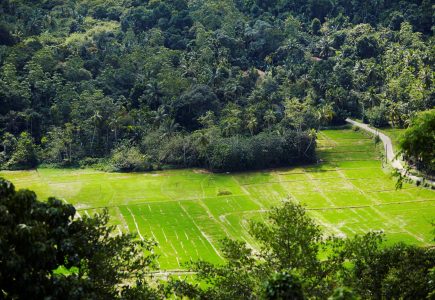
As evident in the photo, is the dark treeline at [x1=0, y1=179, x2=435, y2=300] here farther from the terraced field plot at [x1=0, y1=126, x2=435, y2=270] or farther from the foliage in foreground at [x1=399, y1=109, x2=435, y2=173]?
the terraced field plot at [x1=0, y1=126, x2=435, y2=270]

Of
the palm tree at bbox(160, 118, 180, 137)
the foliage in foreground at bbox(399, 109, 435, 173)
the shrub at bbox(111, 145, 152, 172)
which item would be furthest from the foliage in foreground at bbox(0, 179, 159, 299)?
the palm tree at bbox(160, 118, 180, 137)

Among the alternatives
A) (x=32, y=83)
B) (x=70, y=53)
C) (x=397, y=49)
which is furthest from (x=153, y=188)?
(x=397, y=49)

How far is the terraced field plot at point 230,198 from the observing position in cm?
5884

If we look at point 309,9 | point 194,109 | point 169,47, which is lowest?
point 194,109

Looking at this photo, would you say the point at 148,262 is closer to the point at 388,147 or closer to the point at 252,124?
the point at 252,124

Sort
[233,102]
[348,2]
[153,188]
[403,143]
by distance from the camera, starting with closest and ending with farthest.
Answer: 1. [403,143]
2. [153,188]
3. [233,102]
4. [348,2]

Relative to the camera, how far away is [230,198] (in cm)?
7031

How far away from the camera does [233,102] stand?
99.4 metres

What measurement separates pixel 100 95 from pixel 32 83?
12363mm

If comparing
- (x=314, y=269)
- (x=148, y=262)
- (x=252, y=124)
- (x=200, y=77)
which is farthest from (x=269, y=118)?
(x=148, y=262)

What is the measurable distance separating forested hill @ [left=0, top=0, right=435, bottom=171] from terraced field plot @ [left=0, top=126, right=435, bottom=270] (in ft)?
15.5

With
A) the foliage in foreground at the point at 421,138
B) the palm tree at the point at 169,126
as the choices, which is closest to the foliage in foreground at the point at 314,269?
the foliage in foreground at the point at 421,138

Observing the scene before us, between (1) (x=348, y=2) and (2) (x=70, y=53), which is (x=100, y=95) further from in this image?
(1) (x=348, y=2)

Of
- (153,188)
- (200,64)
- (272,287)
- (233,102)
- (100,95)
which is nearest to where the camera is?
(272,287)
